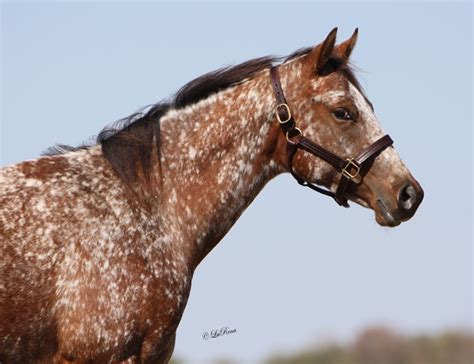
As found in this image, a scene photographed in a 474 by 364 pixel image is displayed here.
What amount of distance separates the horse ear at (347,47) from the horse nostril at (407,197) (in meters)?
1.37

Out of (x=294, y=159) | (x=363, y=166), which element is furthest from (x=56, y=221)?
(x=363, y=166)

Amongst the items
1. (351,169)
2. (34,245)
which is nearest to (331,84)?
(351,169)

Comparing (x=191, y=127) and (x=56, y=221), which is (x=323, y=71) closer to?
(x=191, y=127)

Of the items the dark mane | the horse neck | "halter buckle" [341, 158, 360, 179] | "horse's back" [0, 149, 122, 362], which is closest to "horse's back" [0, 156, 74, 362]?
"horse's back" [0, 149, 122, 362]

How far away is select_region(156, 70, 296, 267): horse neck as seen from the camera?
811 cm

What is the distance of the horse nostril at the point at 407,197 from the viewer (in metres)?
7.74

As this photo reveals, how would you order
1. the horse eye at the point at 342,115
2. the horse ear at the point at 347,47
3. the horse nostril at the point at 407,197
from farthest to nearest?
the horse ear at the point at 347,47 < the horse eye at the point at 342,115 < the horse nostril at the point at 407,197

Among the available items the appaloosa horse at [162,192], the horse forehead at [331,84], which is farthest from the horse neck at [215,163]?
the horse forehead at [331,84]

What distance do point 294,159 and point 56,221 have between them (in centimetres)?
215

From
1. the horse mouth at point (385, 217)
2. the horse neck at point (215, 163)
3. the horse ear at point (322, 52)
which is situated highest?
the horse ear at point (322, 52)

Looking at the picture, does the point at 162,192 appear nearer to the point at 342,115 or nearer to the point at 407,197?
the point at 342,115

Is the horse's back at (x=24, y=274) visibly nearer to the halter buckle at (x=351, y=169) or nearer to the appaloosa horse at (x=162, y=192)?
the appaloosa horse at (x=162, y=192)

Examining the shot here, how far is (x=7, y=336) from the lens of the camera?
283 inches

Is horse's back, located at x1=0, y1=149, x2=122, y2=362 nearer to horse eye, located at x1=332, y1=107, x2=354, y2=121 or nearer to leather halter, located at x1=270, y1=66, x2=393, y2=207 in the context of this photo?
leather halter, located at x1=270, y1=66, x2=393, y2=207
